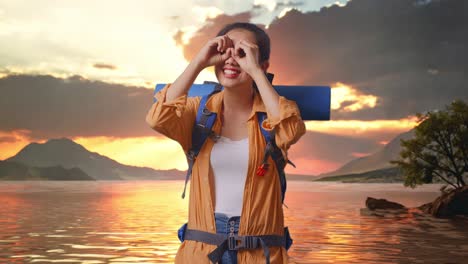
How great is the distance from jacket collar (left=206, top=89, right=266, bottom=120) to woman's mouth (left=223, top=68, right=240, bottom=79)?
0.17 meters

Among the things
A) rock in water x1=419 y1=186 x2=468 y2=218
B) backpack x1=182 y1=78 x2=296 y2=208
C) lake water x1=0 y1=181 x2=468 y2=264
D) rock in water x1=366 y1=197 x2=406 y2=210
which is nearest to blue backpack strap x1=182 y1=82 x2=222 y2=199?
backpack x1=182 y1=78 x2=296 y2=208

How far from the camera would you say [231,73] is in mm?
3094

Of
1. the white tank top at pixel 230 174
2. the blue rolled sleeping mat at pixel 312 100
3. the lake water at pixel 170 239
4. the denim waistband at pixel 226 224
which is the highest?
the blue rolled sleeping mat at pixel 312 100

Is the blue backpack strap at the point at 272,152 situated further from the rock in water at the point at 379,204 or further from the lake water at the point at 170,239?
the rock in water at the point at 379,204

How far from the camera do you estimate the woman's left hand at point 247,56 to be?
3.03 metres

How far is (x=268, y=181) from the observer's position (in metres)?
3.04

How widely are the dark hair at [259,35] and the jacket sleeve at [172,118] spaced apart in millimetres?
370

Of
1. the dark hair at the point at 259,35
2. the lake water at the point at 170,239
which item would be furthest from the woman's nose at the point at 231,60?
the lake water at the point at 170,239

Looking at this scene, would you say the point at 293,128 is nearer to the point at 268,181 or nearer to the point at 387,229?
the point at 268,181

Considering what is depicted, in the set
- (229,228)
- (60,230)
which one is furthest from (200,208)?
(60,230)

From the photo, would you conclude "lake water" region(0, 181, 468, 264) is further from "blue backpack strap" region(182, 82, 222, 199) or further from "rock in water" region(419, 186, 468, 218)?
"blue backpack strap" region(182, 82, 222, 199)

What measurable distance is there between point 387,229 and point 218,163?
20.8 meters

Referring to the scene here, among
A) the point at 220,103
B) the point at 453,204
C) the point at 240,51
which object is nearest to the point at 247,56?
the point at 240,51

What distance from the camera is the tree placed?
107 feet
